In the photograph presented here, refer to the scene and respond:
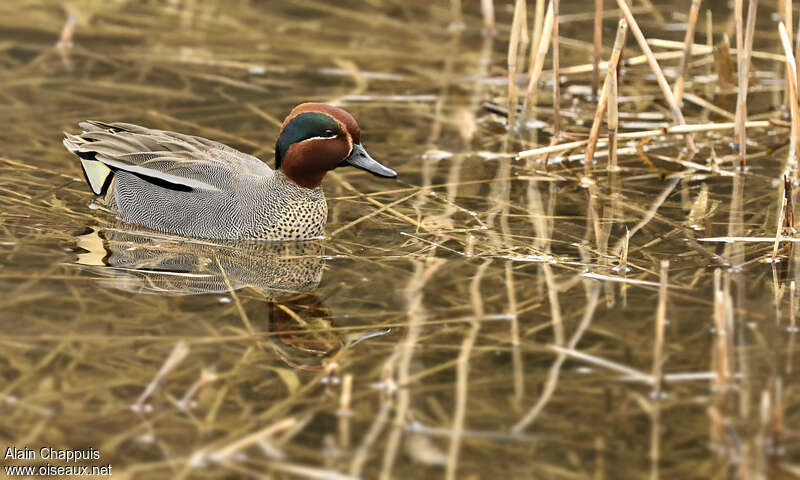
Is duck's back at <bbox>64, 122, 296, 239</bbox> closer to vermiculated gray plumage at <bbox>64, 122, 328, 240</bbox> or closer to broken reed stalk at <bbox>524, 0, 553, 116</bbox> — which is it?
vermiculated gray plumage at <bbox>64, 122, 328, 240</bbox>

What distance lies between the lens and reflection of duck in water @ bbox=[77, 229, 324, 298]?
5570 millimetres

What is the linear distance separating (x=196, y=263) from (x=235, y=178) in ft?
2.03

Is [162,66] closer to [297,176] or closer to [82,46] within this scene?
[82,46]

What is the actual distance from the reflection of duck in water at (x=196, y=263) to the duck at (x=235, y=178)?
0.10 metres

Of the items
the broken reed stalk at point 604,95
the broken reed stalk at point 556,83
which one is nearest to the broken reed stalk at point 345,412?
the broken reed stalk at point 604,95

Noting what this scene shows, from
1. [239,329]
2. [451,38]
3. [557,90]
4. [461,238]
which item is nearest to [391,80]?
[451,38]

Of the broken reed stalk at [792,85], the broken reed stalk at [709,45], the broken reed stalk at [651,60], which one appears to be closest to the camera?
the broken reed stalk at [792,85]

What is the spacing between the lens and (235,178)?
6.29m

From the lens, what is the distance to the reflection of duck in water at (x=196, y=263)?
557 cm

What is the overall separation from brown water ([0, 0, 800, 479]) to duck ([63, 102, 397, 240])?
0.13 m

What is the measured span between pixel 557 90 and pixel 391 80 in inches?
77.9

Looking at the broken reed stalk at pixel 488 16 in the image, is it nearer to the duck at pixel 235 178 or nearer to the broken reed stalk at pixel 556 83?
the broken reed stalk at pixel 556 83

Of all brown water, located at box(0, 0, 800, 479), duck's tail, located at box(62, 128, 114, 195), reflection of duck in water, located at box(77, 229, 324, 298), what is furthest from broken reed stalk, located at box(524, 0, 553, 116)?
duck's tail, located at box(62, 128, 114, 195)

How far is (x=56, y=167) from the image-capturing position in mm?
7168
